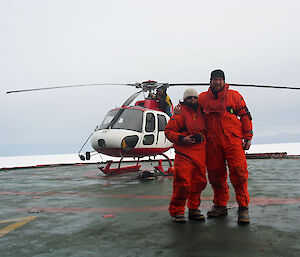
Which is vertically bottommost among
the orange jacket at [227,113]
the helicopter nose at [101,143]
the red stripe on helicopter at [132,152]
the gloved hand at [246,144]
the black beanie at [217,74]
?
the red stripe on helicopter at [132,152]

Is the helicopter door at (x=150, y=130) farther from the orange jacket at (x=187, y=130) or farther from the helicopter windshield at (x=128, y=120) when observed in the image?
the orange jacket at (x=187, y=130)

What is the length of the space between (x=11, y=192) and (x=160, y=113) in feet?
18.4

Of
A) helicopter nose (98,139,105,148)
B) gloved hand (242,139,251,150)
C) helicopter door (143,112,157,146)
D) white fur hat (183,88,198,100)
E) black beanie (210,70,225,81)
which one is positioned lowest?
helicopter nose (98,139,105,148)

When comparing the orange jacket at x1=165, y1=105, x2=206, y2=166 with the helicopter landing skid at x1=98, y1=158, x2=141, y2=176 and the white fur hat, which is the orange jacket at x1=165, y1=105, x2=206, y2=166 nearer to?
the white fur hat

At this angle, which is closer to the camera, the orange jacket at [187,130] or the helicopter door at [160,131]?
the orange jacket at [187,130]

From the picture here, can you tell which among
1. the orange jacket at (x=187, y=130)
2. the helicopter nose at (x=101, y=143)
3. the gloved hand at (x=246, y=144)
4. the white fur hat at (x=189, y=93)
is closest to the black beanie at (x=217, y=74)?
the white fur hat at (x=189, y=93)

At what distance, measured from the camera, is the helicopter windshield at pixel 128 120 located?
9.75 m

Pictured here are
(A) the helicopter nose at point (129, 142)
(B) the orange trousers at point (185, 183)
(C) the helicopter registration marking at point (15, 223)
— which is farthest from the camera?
(A) the helicopter nose at point (129, 142)

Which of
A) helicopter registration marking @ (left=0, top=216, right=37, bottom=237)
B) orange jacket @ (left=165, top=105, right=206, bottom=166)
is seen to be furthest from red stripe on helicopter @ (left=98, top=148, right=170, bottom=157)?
orange jacket @ (left=165, top=105, right=206, bottom=166)

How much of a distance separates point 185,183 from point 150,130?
6316 mm

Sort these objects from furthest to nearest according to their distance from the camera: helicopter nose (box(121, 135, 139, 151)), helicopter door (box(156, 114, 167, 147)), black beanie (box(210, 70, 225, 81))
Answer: helicopter door (box(156, 114, 167, 147))
helicopter nose (box(121, 135, 139, 151))
black beanie (box(210, 70, 225, 81))

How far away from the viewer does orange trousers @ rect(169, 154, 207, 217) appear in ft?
13.0

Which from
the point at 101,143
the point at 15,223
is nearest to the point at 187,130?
the point at 15,223

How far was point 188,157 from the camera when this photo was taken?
4.04 metres
